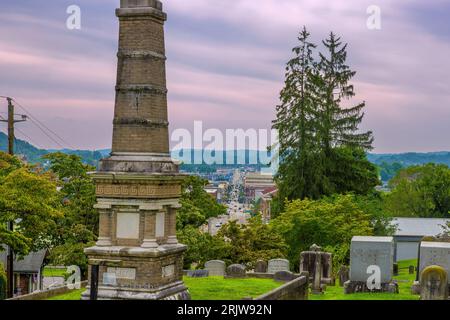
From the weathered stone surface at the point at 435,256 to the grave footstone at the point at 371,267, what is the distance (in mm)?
1176

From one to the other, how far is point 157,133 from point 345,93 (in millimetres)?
40011

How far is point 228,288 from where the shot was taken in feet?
75.2

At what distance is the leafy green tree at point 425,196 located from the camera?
7038 cm

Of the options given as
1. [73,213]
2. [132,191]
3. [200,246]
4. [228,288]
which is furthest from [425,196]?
[132,191]

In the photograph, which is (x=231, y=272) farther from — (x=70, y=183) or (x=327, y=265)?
(x=70, y=183)

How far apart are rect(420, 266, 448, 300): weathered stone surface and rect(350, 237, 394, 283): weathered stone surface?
343cm

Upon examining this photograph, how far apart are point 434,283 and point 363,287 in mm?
3921

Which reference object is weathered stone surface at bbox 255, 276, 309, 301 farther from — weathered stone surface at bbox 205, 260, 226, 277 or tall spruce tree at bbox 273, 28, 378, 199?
tall spruce tree at bbox 273, 28, 378, 199

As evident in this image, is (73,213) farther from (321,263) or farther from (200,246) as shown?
(321,263)

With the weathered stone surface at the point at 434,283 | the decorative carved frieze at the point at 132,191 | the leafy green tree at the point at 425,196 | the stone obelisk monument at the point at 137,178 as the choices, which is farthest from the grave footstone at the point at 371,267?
the leafy green tree at the point at 425,196

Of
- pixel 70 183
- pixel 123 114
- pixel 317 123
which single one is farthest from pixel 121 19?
pixel 317 123

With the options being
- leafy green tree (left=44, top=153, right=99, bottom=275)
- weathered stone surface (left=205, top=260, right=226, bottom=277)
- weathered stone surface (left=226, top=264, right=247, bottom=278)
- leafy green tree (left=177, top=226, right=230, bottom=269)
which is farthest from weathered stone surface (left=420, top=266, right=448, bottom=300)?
leafy green tree (left=177, top=226, right=230, bottom=269)

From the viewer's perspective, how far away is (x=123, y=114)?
18062mm
